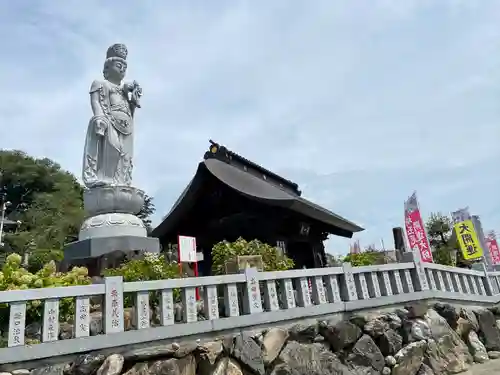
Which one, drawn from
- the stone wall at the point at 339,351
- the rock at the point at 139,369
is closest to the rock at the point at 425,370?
the stone wall at the point at 339,351

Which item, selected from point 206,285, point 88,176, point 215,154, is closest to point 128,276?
point 206,285

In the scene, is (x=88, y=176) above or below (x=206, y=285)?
above

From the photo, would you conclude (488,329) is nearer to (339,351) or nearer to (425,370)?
(425,370)

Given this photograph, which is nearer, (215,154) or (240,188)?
(240,188)

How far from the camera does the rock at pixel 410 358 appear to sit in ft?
21.1

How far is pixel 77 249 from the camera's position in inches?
308

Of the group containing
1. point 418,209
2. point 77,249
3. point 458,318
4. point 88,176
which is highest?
point 88,176

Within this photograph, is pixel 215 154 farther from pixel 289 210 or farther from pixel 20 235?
pixel 20 235

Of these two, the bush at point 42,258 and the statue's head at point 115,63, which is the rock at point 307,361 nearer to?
the statue's head at point 115,63

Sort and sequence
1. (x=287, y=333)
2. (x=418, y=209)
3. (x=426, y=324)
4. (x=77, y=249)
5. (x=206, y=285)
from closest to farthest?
1. (x=206, y=285)
2. (x=287, y=333)
3. (x=426, y=324)
4. (x=77, y=249)
5. (x=418, y=209)

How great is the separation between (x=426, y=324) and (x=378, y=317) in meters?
1.22

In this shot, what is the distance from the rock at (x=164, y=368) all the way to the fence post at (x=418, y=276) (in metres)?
5.32

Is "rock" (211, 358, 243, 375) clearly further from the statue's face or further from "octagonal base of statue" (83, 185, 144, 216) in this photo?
the statue's face

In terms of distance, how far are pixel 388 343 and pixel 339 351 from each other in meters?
0.97
